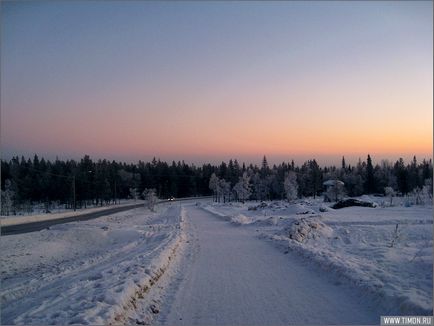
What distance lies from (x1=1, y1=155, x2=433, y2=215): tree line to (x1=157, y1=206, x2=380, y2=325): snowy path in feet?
234

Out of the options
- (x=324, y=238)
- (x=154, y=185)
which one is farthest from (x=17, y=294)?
(x=154, y=185)

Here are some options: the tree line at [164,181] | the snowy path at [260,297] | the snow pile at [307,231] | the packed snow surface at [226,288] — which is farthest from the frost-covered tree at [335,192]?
the snowy path at [260,297]

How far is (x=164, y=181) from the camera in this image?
162 metres

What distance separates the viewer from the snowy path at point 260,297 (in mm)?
8445

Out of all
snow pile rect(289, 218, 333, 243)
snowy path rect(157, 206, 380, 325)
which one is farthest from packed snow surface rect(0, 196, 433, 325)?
snow pile rect(289, 218, 333, 243)

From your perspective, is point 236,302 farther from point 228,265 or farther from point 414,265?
point 414,265

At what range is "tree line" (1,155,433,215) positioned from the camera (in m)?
110

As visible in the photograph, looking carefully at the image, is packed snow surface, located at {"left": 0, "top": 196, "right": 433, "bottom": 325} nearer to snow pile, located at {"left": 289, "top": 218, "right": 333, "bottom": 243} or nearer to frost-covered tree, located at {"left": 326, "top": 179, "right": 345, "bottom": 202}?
snow pile, located at {"left": 289, "top": 218, "right": 333, "bottom": 243}

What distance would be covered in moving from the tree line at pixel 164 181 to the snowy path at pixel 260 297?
71352mm

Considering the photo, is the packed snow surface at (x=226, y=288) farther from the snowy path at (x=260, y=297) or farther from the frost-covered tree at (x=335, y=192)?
the frost-covered tree at (x=335, y=192)

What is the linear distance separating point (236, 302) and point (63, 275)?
28.0ft

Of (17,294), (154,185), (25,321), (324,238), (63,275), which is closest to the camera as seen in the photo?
(25,321)

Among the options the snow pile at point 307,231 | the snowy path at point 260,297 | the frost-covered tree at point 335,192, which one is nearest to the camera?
the snowy path at point 260,297

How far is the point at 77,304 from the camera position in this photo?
8.85 m
